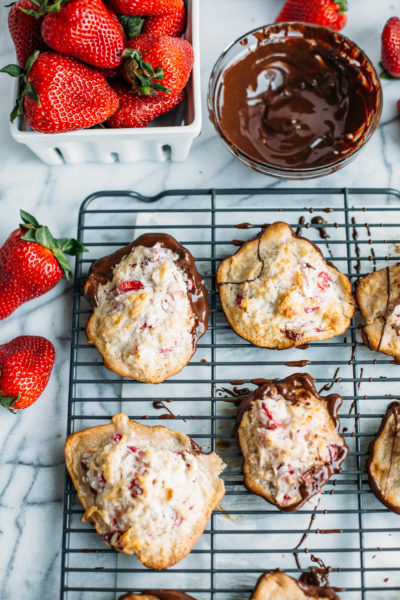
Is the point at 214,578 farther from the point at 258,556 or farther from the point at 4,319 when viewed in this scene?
the point at 4,319

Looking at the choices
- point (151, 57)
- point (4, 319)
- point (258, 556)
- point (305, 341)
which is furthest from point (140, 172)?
point (258, 556)

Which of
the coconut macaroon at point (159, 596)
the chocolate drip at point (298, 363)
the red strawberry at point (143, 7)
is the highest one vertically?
the red strawberry at point (143, 7)

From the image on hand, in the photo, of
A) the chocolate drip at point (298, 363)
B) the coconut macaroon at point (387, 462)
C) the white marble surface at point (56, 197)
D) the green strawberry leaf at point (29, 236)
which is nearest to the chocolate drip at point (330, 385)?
the chocolate drip at point (298, 363)

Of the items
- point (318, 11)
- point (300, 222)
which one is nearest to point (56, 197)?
point (300, 222)

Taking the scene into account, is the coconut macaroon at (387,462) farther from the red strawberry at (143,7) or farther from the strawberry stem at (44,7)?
the strawberry stem at (44,7)

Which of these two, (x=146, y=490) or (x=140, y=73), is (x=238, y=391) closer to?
(x=146, y=490)
